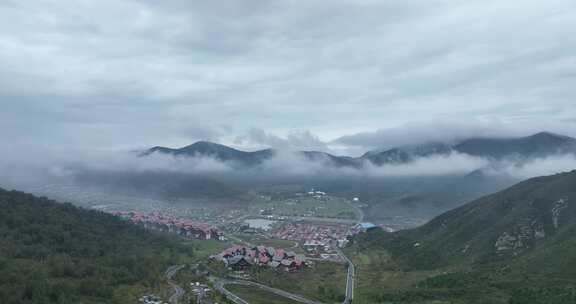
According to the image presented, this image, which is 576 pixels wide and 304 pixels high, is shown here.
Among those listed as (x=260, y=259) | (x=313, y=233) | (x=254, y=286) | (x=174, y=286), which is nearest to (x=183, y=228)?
(x=313, y=233)

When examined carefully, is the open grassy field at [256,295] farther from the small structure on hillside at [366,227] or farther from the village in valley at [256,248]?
the small structure on hillside at [366,227]

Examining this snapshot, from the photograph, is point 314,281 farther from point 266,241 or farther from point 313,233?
point 313,233

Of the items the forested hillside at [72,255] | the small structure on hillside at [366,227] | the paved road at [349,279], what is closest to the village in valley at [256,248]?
the small structure on hillside at [366,227]

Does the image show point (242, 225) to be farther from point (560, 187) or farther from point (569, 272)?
point (569, 272)

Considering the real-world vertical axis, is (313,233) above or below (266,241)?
above

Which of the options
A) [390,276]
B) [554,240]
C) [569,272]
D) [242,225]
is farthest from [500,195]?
[242,225]
